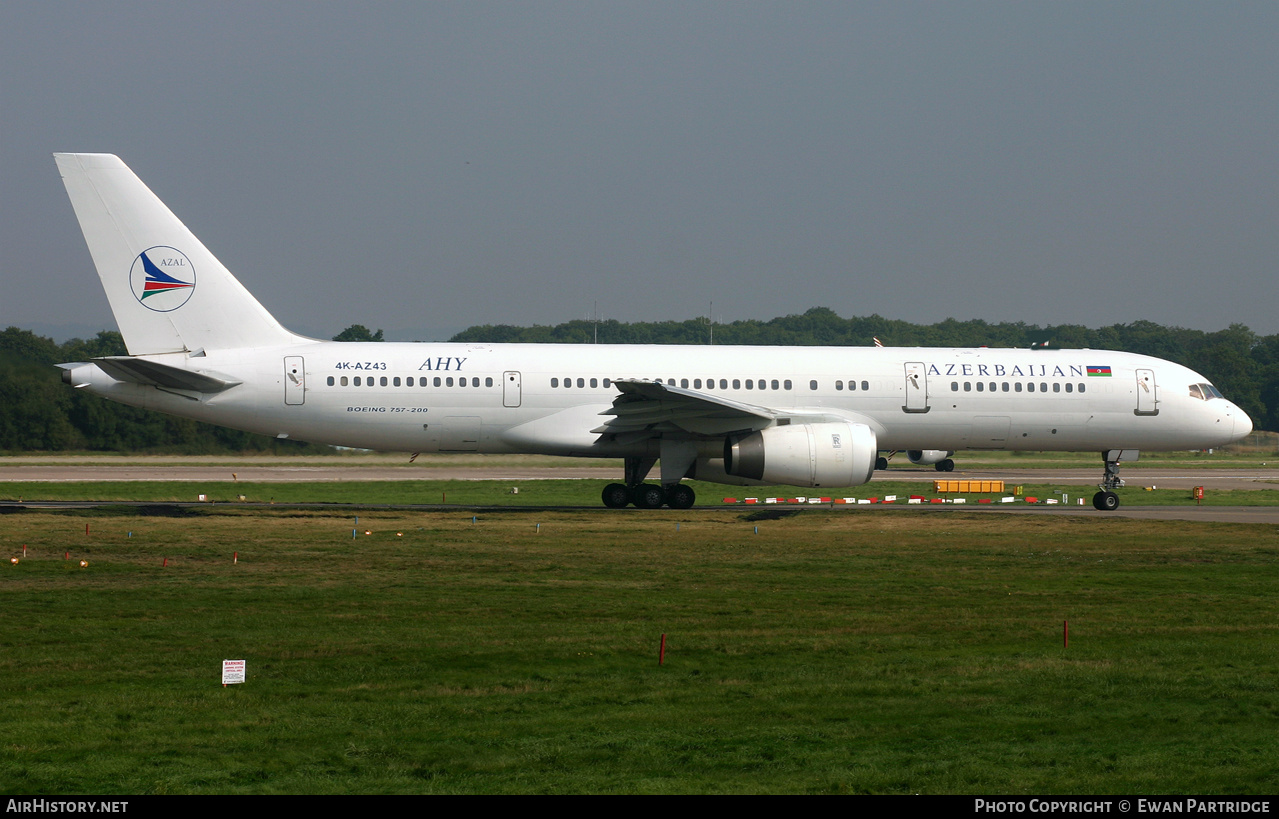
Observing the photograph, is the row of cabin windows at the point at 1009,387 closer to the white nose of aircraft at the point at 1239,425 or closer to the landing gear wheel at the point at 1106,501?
the landing gear wheel at the point at 1106,501

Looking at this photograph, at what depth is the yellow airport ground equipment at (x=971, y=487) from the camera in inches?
1314

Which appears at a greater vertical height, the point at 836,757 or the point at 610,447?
the point at 610,447

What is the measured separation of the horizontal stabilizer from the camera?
2309cm

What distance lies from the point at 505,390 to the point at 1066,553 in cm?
1256

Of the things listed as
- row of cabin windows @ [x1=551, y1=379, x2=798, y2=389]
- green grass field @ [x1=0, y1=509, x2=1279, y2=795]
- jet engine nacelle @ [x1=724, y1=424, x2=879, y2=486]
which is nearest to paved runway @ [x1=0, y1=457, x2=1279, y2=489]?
row of cabin windows @ [x1=551, y1=379, x2=798, y2=389]

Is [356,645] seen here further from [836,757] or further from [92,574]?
[92,574]

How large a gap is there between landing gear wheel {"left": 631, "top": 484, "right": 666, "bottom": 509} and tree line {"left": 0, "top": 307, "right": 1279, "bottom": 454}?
11.5m

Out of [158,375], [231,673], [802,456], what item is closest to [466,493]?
[158,375]

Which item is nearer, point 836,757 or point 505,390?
point 836,757

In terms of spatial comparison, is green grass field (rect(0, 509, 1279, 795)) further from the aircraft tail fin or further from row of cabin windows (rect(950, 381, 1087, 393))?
row of cabin windows (rect(950, 381, 1087, 393))

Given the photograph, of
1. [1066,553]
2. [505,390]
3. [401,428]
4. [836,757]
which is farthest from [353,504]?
[836,757]

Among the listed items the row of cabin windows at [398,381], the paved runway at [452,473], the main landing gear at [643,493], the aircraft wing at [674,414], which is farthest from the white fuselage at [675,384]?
the paved runway at [452,473]

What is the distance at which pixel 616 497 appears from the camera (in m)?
27.2
